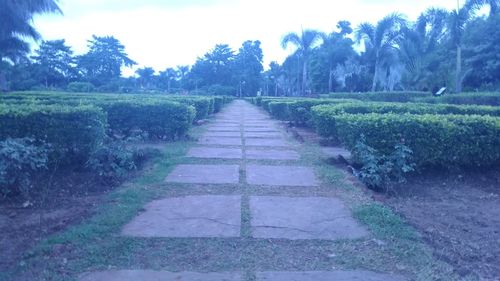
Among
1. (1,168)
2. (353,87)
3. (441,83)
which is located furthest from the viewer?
(353,87)

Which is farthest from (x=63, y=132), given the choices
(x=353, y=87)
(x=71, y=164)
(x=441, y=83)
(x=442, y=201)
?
(x=353, y=87)

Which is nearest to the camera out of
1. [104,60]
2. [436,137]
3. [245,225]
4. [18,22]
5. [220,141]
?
[245,225]

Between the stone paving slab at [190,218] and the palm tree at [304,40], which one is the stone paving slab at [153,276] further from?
the palm tree at [304,40]

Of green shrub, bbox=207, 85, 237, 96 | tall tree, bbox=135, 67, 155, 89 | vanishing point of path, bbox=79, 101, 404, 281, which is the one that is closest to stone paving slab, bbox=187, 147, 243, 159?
vanishing point of path, bbox=79, 101, 404, 281

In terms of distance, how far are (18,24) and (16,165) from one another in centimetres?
2952

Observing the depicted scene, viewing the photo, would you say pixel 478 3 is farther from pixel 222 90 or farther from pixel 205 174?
pixel 222 90

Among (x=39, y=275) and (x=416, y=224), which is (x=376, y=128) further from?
(x=39, y=275)

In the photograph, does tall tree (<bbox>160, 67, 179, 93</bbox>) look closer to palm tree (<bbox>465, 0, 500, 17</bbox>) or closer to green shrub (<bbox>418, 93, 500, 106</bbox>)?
palm tree (<bbox>465, 0, 500, 17</bbox>)

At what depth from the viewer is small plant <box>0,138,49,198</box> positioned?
4.85 metres

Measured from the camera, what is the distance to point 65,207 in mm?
5055

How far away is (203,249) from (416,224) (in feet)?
7.04

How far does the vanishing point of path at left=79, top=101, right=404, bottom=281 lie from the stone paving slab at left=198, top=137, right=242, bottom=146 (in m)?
3.27

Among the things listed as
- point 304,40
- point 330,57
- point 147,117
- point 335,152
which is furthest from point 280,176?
point 330,57

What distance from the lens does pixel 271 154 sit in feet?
30.7
